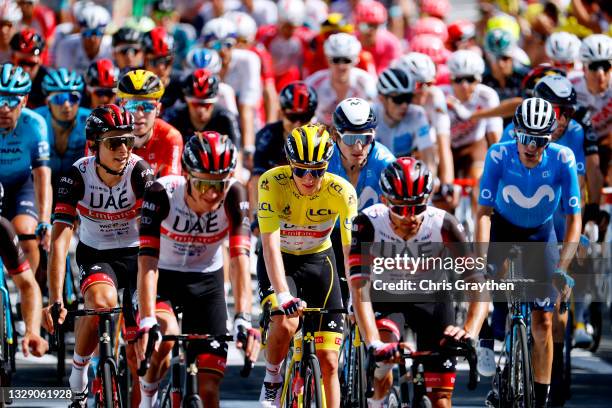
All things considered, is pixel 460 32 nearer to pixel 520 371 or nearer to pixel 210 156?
pixel 520 371

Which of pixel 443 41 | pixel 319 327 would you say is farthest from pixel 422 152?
pixel 443 41

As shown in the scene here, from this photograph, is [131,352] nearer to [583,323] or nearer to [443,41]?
[583,323]

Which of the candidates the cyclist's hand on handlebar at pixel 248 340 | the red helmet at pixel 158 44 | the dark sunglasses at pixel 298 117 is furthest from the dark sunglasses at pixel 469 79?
the cyclist's hand on handlebar at pixel 248 340

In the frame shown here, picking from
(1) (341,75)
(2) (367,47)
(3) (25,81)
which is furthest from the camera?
(2) (367,47)

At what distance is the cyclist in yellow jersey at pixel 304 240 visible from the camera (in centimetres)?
930

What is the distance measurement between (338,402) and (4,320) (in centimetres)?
232

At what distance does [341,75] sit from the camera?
1482 cm

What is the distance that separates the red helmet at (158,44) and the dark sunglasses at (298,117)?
2.64 m

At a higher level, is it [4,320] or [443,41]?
[443,41]

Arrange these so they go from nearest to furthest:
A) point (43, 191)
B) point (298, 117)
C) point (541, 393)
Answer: point (541, 393) < point (43, 191) < point (298, 117)

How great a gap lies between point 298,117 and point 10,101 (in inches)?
84.0

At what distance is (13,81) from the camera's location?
39.1 feet

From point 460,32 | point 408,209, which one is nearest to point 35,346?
point 408,209

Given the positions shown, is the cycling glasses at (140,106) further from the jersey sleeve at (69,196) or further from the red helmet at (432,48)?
the red helmet at (432,48)
